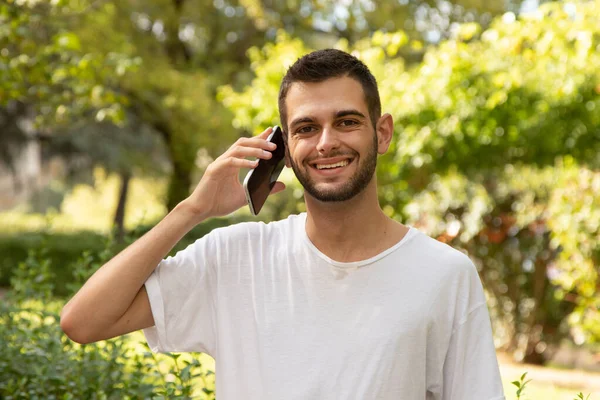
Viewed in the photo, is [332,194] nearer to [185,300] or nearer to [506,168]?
[185,300]

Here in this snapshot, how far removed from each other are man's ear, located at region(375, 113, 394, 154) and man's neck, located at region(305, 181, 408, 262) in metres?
0.15

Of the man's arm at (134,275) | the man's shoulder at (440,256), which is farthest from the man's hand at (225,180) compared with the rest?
the man's shoulder at (440,256)

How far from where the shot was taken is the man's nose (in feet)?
6.75

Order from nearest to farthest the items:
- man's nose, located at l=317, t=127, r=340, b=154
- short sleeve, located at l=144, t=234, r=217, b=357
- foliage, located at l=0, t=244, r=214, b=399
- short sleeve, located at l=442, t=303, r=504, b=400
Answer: short sleeve, located at l=442, t=303, r=504, b=400
man's nose, located at l=317, t=127, r=340, b=154
short sleeve, located at l=144, t=234, r=217, b=357
foliage, located at l=0, t=244, r=214, b=399

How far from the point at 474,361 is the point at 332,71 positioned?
0.83 meters

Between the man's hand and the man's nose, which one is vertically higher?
the man's nose

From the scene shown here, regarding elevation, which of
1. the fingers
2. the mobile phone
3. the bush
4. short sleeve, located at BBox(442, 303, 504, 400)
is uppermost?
the fingers

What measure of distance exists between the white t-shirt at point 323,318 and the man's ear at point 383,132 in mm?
283

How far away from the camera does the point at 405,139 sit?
8.44 meters

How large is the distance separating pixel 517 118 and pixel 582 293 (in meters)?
1.90

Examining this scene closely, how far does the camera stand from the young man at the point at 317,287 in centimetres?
197

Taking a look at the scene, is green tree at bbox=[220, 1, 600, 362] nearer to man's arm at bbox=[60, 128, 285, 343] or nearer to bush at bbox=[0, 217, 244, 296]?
bush at bbox=[0, 217, 244, 296]

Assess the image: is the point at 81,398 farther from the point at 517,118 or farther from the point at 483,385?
the point at 517,118

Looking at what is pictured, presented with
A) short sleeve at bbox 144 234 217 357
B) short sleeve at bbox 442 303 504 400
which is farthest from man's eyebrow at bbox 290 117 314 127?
short sleeve at bbox 442 303 504 400
